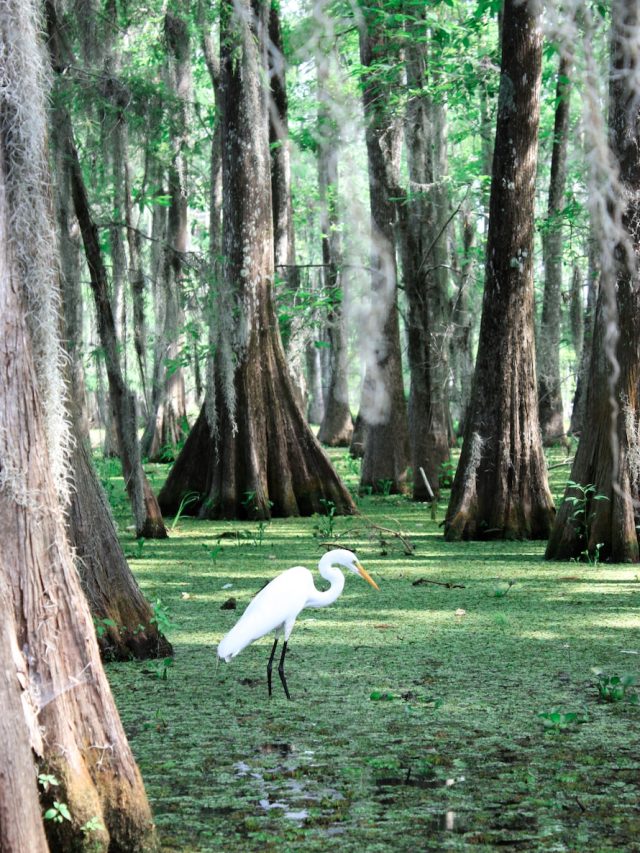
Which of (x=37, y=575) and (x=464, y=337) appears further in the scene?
(x=464, y=337)

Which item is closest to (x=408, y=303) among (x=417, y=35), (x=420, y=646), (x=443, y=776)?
(x=417, y=35)

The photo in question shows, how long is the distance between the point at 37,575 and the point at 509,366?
22.0ft

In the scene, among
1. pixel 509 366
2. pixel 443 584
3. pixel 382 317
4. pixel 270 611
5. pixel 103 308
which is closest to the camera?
pixel 270 611

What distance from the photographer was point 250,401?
1096 cm

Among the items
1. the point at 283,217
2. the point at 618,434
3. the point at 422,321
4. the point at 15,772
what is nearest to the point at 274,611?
the point at 15,772

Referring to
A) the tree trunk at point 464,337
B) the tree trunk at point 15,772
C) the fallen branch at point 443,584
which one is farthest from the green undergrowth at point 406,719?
the tree trunk at point 464,337

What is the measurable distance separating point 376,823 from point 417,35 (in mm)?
10819

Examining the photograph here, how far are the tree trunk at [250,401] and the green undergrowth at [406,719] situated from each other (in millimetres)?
3265

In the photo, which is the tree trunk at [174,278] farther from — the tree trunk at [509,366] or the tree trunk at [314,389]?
the tree trunk at [314,389]

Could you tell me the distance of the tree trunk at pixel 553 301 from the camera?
50.2 ft

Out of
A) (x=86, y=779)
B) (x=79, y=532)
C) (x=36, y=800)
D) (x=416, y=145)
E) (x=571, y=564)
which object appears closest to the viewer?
(x=36, y=800)

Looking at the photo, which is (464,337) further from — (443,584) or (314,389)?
(314,389)

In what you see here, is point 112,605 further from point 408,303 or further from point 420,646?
point 408,303

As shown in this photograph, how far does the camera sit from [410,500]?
12.8 meters
